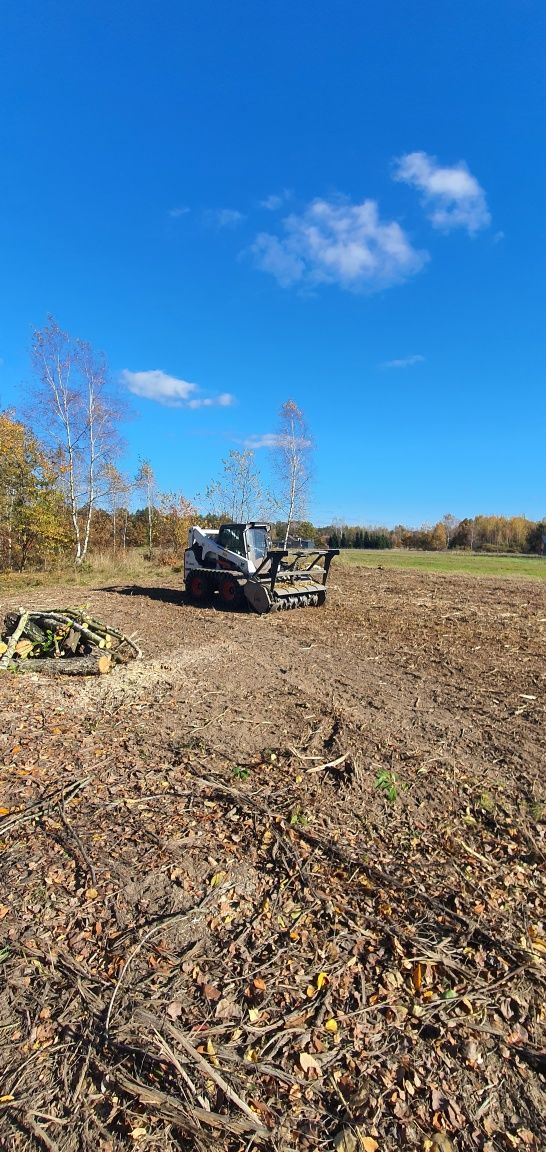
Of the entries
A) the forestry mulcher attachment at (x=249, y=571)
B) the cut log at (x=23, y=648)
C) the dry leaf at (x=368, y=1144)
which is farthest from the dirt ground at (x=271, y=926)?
the forestry mulcher attachment at (x=249, y=571)

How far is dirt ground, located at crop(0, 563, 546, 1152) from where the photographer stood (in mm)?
1877

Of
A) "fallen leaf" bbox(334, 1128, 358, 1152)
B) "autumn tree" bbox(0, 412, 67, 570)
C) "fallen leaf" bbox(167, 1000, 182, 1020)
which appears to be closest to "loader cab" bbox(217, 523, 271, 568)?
"autumn tree" bbox(0, 412, 67, 570)

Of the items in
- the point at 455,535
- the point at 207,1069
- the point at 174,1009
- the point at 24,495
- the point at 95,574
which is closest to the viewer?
the point at 207,1069

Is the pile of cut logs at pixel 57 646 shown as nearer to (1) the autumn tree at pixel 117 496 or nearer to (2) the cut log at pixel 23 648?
(2) the cut log at pixel 23 648

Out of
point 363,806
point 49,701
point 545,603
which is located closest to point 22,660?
point 49,701

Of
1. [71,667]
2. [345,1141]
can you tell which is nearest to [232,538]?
[71,667]

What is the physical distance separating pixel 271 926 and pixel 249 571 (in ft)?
34.7

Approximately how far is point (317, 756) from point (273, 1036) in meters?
2.62

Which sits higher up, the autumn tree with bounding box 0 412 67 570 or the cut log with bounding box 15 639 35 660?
the autumn tree with bounding box 0 412 67 570

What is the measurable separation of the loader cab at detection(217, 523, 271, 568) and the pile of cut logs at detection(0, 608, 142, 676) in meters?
5.38

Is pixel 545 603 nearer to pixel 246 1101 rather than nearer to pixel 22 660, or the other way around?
pixel 22 660

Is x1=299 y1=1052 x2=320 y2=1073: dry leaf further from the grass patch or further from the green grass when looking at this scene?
the green grass

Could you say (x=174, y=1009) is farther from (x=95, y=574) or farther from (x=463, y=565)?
(x=463, y=565)

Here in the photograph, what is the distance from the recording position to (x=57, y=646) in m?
7.91
